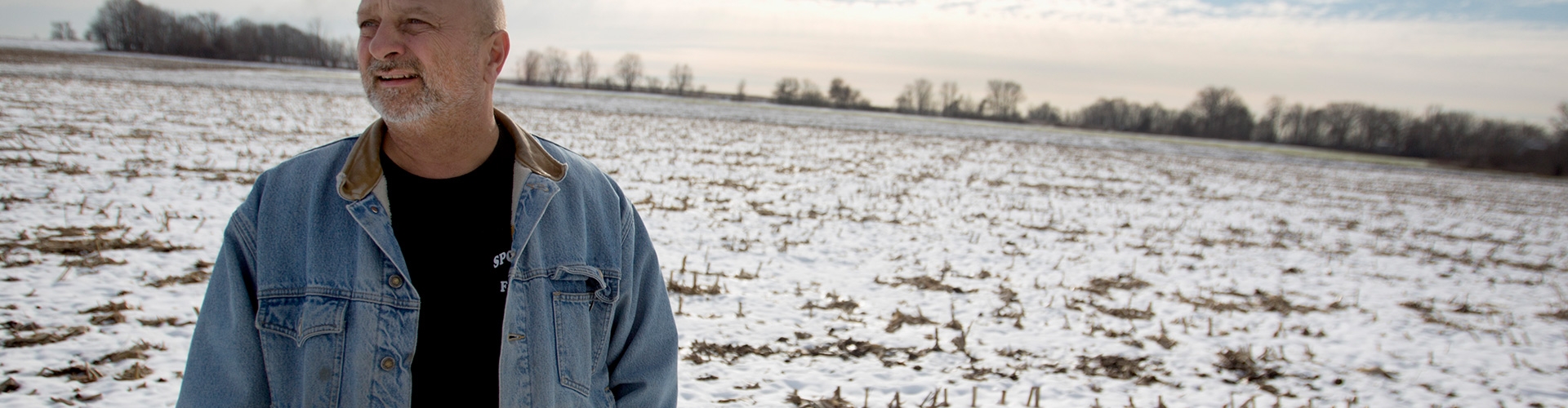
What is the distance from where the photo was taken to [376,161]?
5.89ft

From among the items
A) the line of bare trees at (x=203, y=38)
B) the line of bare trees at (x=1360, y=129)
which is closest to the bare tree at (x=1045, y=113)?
the line of bare trees at (x=1360, y=129)

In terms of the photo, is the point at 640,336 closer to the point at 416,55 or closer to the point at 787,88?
the point at 416,55

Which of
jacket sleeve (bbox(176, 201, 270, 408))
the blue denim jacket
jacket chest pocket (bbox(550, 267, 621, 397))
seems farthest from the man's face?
jacket chest pocket (bbox(550, 267, 621, 397))

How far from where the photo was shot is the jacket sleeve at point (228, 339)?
1648 mm

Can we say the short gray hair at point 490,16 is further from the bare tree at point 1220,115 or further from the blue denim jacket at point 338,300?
the bare tree at point 1220,115

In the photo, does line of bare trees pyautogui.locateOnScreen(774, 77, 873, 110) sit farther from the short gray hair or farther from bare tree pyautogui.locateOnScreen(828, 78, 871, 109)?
the short gray hair

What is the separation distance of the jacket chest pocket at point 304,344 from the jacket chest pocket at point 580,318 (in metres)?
0.49

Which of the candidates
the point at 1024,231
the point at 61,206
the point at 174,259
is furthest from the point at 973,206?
the point at 61,206

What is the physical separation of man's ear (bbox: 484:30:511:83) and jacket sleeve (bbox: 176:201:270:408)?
0.62 metres

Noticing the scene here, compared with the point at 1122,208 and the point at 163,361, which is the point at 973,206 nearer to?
the point at 1122,208

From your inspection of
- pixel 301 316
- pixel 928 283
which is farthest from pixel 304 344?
pixel 928 283

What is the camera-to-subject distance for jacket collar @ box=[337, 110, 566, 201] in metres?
1.71

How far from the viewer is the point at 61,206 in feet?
25.5

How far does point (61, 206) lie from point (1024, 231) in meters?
11.8
